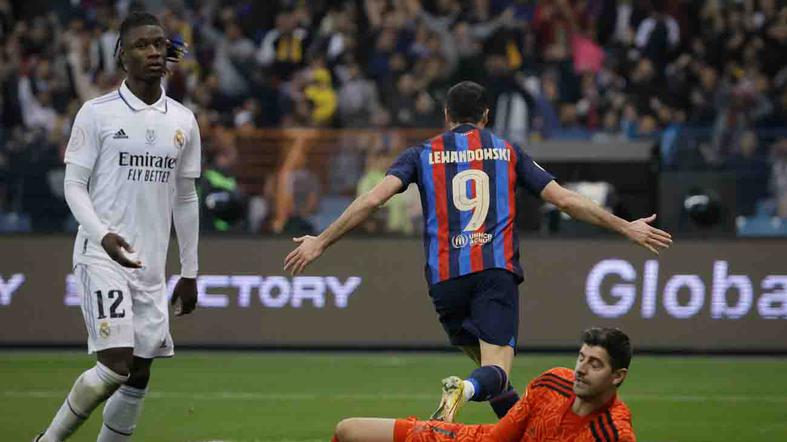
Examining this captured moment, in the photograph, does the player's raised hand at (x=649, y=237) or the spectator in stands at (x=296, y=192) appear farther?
the spectator in stands at (x=296, y=192)

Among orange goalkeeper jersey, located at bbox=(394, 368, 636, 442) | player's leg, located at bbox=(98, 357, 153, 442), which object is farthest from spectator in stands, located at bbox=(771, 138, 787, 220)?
orange goalkeeper jersey, located at bbox=(394, 368, 636, 442)

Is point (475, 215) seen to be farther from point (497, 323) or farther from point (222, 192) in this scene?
point (222, 192)

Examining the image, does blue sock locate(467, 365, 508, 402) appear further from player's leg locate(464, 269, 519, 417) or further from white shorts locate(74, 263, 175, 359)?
white shorts locate(74, 263, 175, 359)

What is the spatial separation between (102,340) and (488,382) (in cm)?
190

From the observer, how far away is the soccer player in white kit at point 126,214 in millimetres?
7305

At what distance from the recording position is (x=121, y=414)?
7.61 metres

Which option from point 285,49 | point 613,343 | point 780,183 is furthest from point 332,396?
point 285,49

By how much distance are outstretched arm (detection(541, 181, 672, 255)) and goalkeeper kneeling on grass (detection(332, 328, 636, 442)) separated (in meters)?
1.24

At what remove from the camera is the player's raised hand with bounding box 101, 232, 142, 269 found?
6.99 metres

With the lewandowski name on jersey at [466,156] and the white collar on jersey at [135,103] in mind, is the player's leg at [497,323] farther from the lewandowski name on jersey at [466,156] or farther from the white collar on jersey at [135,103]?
the white collar on jersey at [135,103]

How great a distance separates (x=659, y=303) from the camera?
14.1 metres

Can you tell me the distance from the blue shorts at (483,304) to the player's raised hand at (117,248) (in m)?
1.76

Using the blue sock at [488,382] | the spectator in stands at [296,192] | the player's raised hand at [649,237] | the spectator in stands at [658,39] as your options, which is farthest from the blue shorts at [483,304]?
the spectator in stands at [658,39]

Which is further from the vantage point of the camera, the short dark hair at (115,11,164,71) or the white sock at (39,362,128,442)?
the short dark hair at (115,11,164,71)
